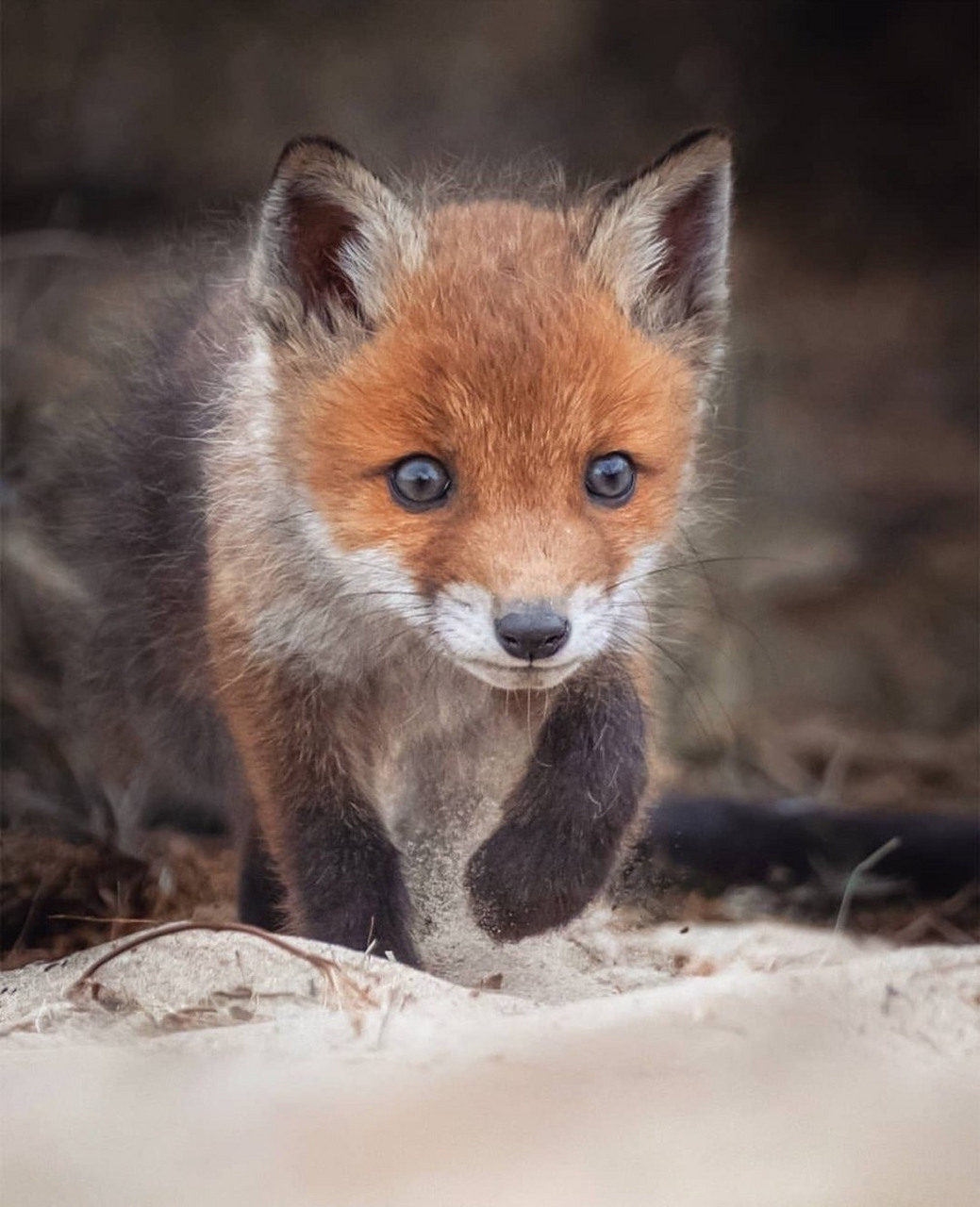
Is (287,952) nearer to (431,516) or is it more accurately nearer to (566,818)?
(566,818)

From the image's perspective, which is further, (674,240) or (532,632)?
(674,240)

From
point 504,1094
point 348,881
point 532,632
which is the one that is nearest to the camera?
point 504,1094

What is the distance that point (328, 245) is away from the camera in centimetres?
278

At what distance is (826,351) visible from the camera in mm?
6930

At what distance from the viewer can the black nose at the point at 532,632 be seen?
2402 millimetres

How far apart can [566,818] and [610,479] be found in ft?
2.21

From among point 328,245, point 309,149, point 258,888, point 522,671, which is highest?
point 309,149

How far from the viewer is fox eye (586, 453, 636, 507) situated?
2.64 meters

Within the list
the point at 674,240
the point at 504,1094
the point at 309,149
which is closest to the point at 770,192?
the point at 674,240

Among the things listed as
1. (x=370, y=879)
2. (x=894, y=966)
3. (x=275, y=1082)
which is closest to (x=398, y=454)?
(x=370, y=879)

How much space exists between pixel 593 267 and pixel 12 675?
2.67m

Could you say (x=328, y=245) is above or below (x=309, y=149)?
below

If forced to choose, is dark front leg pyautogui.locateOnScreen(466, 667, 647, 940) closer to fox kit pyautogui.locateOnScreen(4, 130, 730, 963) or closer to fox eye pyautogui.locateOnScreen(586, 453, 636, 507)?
fox kit pyautogui.locateOnScreen(4, 130, 730, 963)

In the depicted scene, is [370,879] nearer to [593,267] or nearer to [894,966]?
[894,966]
